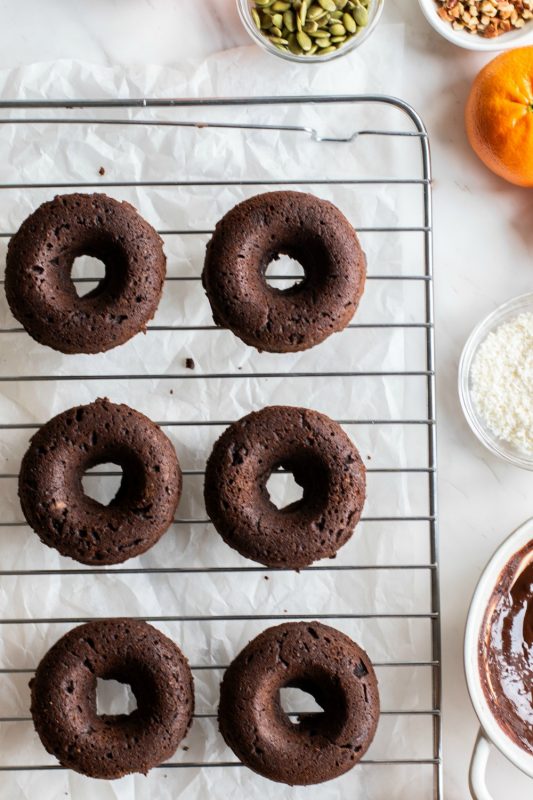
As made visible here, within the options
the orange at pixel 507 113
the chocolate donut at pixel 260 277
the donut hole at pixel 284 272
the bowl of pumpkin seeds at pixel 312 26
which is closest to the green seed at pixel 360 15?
the bowl of pumpkin seeds at pixel 312 26

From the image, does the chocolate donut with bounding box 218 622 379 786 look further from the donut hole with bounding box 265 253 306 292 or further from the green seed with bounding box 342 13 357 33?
the green seed with bounding box 342 13 357 33

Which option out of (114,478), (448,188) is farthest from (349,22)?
(114,478)

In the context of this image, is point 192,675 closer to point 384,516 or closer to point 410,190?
point 384,516

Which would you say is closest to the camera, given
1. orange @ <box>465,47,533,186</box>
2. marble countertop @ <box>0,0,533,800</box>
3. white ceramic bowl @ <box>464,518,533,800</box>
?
white ceramic bowl @ <box>464,518,533,800</box>

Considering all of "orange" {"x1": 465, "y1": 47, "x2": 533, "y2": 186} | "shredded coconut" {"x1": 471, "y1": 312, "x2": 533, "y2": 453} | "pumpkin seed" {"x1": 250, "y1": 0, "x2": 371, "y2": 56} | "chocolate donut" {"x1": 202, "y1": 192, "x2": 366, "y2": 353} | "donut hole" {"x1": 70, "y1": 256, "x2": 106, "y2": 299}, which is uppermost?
"pumpkin seed" {"x1": 250, "y1": 0, "x2": 371, "y2": 56}

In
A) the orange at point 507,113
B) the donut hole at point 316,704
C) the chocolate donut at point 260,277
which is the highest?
the orange at point 507,113

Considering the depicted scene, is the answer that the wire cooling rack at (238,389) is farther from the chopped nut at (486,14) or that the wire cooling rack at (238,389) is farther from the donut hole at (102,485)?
the chopped nut at (486,14)

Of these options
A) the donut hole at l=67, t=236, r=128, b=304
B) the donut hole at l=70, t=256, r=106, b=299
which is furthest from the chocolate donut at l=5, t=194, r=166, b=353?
the donut hole at l=70, t=256, r=106, b=299
